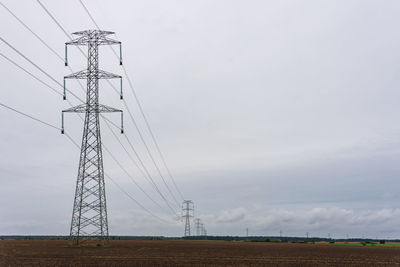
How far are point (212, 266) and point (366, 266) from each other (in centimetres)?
1610

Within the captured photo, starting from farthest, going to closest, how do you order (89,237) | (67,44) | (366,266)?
(89,237), (67,44), (366,266)

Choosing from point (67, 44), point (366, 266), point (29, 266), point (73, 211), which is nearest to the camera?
point (29, 266)

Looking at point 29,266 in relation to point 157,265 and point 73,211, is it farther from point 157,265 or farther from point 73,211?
point 73,211

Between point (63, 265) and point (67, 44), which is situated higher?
point (67, 44)

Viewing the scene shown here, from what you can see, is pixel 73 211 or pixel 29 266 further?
pixel 73 211

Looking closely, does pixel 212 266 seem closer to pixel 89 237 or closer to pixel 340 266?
pixel 340 266

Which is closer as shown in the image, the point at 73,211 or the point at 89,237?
the point at 73,211

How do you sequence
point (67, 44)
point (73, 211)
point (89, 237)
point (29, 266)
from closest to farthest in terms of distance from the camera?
point (29, 266) < point (67, 44) < point (73, 211) < point (89, 237)

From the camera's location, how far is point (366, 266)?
146 ft

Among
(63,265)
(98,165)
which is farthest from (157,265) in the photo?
(98,165)

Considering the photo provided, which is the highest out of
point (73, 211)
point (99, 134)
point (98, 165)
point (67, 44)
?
point (67, 44)

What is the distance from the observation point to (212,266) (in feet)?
132

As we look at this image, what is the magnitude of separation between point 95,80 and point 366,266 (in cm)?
4007

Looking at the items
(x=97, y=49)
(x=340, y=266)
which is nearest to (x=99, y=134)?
(x=97, y=49)
